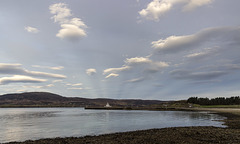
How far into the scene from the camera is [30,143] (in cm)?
2589

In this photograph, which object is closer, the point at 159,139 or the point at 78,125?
the point at 159,139

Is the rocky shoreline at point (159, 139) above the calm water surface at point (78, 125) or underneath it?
above

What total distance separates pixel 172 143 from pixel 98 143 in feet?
35.2

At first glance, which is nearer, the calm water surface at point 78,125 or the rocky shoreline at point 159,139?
the rocky shoreline at point 159,139

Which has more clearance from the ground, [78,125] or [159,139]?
[159,139]

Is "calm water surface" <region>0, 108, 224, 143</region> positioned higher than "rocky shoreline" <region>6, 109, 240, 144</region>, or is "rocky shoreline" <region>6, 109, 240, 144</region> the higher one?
"rocky shoreline" <region>6, 109, 240, 144</region>

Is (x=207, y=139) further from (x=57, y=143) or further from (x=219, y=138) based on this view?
(x=57, y=143)

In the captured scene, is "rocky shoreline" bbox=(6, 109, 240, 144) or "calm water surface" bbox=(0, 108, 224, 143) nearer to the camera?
"rocky shoreline" bbox=(6, 109, 240, 144)

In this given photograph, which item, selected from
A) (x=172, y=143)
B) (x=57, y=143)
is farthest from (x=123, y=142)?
(x=57, y=143)

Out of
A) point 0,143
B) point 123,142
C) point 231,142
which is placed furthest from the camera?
point 0,143

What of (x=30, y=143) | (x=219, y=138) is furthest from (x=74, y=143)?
(x=219, y=138)

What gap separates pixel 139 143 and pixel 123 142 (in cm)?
247

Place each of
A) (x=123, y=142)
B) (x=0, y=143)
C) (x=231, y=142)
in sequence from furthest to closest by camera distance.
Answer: (x=0, y=143) → (x=123, y=142) → (x=231, y=142)

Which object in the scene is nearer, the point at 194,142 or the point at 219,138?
the point at 194,142
